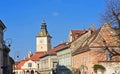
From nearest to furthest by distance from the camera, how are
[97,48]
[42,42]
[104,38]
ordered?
[97,48], [104,38], [42,42]

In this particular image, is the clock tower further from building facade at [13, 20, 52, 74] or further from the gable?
the gable

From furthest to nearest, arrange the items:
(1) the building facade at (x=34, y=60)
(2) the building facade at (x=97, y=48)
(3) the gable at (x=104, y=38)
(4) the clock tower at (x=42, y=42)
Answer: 1. (4) the clock tower at (x=42, y=42)
2. (1) the building facade at (x=34, y=60)
3. (3) the gable at (x=104, y=38)
4. (2) the building facade at (x=97, y=48)

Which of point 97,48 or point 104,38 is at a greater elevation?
point 104,38

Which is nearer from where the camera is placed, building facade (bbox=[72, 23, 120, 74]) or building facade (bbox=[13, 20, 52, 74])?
building facade (bbox=[72, 23, 120, 74])

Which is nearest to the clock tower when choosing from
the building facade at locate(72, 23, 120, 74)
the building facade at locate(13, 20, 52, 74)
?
the building facade at locate(13, 20, 52, 74)

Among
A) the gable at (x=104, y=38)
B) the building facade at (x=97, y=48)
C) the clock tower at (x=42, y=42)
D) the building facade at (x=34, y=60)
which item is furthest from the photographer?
the clock tower at (x=42, y=42)

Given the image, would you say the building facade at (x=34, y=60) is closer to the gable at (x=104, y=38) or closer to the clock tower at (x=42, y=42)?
the clock tower at (x=42, y=42)

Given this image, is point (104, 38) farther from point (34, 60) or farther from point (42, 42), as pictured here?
point (42, 42)

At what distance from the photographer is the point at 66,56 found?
10812 centimetres

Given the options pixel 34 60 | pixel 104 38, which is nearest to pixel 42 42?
pixel 34 60

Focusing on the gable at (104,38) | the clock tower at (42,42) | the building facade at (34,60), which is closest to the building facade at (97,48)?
the gable at (104,38)

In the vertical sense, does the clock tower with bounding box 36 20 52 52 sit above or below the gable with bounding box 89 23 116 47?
above

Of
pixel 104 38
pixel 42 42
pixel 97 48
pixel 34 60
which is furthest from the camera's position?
pixel 42 42

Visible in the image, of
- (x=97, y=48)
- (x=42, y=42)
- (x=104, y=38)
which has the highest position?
(x=42, y=42)
